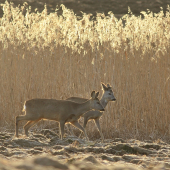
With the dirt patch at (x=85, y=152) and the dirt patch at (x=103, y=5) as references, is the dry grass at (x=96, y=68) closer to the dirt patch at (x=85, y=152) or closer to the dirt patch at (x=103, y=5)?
the dirt patch at (x=85, y=152)

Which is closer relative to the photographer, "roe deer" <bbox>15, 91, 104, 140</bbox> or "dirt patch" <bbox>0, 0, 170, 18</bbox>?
"roe deer" <bbox>15, 91, 104, 140</bbox>

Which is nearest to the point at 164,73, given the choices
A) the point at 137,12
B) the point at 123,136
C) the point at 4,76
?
the point at 123,136

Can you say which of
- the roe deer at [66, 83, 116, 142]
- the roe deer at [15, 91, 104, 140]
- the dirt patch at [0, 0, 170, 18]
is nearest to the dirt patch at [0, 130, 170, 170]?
the roe deer at [15, 91, 104, 140]

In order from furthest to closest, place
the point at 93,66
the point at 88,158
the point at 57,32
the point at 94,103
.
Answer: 1. the point at 57,32
2. the point at 93,66
3. the point at 94,103
4. the point at 88,158

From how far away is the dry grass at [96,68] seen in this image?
754cm

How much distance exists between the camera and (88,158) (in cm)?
350

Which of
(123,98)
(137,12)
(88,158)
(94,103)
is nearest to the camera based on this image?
(88,158)

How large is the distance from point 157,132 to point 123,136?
0.67 meters

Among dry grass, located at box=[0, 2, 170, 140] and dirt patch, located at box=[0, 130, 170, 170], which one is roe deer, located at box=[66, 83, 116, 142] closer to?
dry grass, located at box=[0, 2, 170, 140]

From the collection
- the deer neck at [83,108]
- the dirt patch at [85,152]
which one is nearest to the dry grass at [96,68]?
the deer neck at [83,108]

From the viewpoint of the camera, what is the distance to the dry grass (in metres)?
7.54

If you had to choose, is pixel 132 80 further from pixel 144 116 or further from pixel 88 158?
pixel 88 158

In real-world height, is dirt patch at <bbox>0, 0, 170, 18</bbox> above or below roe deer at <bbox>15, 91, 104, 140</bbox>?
above

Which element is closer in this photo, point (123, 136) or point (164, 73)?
point (123, 136)
